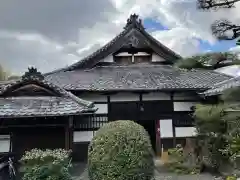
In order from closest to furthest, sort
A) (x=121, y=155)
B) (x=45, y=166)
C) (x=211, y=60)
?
(x=211, y=60), (x=121, y=155), (x=45, y=166)

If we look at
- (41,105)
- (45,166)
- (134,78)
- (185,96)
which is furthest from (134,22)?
(45,166)

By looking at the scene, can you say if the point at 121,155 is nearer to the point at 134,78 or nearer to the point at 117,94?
the point at 117,94

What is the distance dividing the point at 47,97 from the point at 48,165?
4250 mm

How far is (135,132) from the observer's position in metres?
7.54

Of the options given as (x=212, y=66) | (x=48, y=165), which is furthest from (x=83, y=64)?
(x=212, y=66)

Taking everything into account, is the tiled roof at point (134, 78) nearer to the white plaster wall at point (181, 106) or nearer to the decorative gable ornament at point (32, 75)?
the white plaster wall at point (181, 106)

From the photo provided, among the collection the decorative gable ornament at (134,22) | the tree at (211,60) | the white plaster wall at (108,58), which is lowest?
the tree at (211,60)

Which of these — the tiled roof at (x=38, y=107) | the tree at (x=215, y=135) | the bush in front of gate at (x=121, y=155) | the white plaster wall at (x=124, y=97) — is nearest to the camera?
the bush in front of gate at (x=121, y=155)

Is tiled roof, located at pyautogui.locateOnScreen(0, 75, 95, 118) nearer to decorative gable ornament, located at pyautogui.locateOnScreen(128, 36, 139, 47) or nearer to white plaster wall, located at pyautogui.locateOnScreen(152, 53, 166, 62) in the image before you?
decorative gable ornament, located at pyautogui.locateOnScreen(128, 36, 139, 47)

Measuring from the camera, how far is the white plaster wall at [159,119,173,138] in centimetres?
1509

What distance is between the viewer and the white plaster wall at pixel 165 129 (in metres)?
15.1

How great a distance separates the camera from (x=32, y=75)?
12109 millimetres

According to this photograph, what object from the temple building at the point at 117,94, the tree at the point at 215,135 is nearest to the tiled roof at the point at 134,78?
the temple building at the point at 117,94

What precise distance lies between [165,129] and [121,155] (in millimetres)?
8217
